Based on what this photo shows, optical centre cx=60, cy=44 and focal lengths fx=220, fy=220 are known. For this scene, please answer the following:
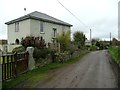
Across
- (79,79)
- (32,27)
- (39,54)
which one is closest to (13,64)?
(79,79)

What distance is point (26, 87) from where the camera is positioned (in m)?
10.2

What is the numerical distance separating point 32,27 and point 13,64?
898 inches

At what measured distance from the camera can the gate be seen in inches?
459

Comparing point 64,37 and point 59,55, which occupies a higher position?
point 64,37

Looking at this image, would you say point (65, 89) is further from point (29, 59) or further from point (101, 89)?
point (29, 59)

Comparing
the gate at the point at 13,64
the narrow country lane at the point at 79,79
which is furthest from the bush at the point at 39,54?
the narrow country lane at the point at 79,79

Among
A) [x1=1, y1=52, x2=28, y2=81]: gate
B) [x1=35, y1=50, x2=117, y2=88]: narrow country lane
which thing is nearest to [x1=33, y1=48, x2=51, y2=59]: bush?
[x1=1, y1=52, x2=28, y2=81]: gate

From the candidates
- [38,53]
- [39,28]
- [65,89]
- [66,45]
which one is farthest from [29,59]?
[39,28]

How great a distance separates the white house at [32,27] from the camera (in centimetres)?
3534

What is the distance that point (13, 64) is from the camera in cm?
1309

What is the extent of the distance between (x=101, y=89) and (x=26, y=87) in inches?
134

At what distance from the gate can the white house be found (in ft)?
63.0

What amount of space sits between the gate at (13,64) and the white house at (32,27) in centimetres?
1921

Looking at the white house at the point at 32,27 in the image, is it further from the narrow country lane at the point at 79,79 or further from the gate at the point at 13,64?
the narrow country lane at the point at 79,79
